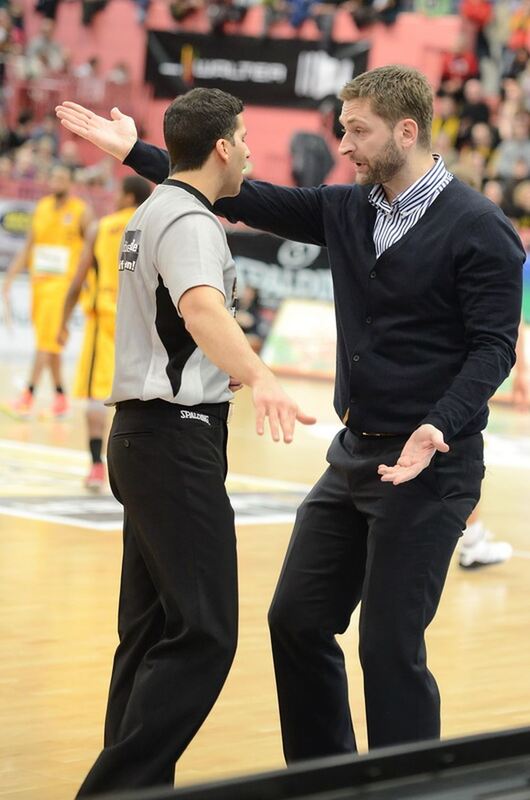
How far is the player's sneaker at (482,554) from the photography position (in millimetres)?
8445

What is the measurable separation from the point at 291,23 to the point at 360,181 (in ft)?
75.7

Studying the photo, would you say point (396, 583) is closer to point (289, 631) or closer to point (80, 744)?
point (289, 631)

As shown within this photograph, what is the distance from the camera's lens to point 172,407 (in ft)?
12.5

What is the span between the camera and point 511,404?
60.4 feet

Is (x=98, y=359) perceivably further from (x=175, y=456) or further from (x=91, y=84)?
(x=91, y=84)

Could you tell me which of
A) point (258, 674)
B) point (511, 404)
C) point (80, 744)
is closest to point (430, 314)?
point (80, 744)

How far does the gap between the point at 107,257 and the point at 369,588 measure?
21.8ft

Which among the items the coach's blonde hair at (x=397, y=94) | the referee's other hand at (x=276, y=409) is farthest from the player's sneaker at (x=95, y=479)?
the referee's other hand at (x=276, y=409)

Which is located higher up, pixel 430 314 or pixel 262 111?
pixel 430 314

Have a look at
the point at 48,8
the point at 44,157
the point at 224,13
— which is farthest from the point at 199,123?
the point at 48,8

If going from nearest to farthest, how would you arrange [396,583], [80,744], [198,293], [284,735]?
[198,293] → [396,583] → [284,735] → [80,744]

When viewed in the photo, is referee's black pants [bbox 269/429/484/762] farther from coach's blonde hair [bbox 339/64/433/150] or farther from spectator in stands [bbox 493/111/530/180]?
spectator in stands [bbox 493/111/530/180]

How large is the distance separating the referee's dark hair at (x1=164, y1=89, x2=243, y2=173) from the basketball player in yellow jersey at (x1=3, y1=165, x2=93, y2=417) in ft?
33.1

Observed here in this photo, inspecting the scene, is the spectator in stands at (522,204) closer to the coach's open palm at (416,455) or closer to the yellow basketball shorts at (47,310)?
the yellow basketball shorts at (47,310)
